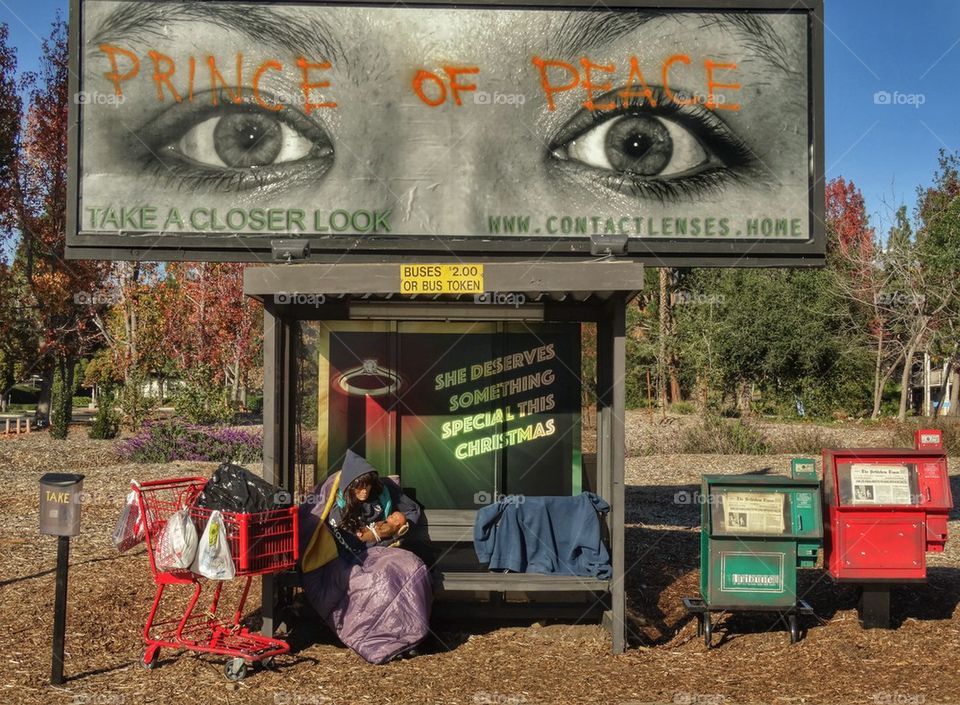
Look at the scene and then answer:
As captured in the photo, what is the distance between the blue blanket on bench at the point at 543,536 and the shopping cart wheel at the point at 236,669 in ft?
6.66

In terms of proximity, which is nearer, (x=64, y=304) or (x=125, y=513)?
(x=125, y=513)

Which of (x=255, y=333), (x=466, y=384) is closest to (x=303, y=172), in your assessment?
(x=466, y=384)

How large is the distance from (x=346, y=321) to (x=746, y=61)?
4.11 m

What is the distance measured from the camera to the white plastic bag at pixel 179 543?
6543 mm

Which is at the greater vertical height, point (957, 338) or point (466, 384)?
point (957, 338)

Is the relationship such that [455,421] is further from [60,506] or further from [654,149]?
[60,506]

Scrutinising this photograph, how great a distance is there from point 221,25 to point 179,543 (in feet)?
14.9

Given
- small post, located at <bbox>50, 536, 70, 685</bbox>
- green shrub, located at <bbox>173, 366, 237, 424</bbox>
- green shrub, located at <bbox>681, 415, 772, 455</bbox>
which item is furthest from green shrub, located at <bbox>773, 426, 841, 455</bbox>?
small post, located at <bbox>50, 536, 70, 685</bbox>

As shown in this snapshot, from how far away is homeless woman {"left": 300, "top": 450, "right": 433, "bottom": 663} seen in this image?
7113 mm

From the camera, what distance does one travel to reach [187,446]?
17.7m

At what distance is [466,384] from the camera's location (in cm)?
905

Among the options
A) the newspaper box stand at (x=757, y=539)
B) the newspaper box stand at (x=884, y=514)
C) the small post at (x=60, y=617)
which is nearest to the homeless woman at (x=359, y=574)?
the small post at (x=60, y=617)

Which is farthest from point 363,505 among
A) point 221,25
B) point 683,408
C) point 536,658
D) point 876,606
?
point 683,408

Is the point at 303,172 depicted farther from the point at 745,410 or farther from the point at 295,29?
the point at 745,410
